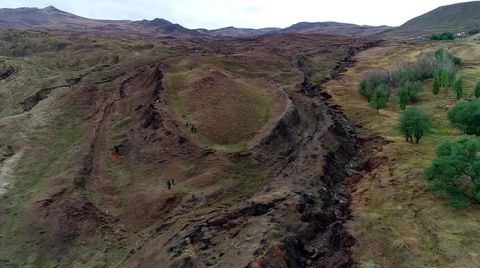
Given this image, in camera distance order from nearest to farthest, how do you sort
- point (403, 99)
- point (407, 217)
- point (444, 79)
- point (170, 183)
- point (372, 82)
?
point (407, 217) → point (170, 183) → point (403, 99) → point (444, 79) → point (372, 82)

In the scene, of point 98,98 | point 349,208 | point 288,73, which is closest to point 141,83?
point 98,98

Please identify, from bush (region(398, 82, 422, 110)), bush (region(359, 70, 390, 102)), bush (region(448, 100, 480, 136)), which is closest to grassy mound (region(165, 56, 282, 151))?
bush (region(359, 70, 390, 102))

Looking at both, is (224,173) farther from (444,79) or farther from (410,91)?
(444,79)

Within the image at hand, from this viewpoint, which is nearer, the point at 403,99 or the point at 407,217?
the point at 407,217

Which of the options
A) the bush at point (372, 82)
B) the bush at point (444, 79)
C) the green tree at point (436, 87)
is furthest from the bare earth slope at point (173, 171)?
the bush at point (444, 79)

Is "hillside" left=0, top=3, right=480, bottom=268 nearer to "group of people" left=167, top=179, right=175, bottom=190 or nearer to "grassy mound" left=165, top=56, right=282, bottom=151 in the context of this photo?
"grassy mound" left=165, top=56, right=282, bottom=151

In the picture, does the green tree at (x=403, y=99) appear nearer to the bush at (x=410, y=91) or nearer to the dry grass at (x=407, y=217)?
the bush at (x=410, y=91)

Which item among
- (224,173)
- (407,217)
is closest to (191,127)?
(224,173)
